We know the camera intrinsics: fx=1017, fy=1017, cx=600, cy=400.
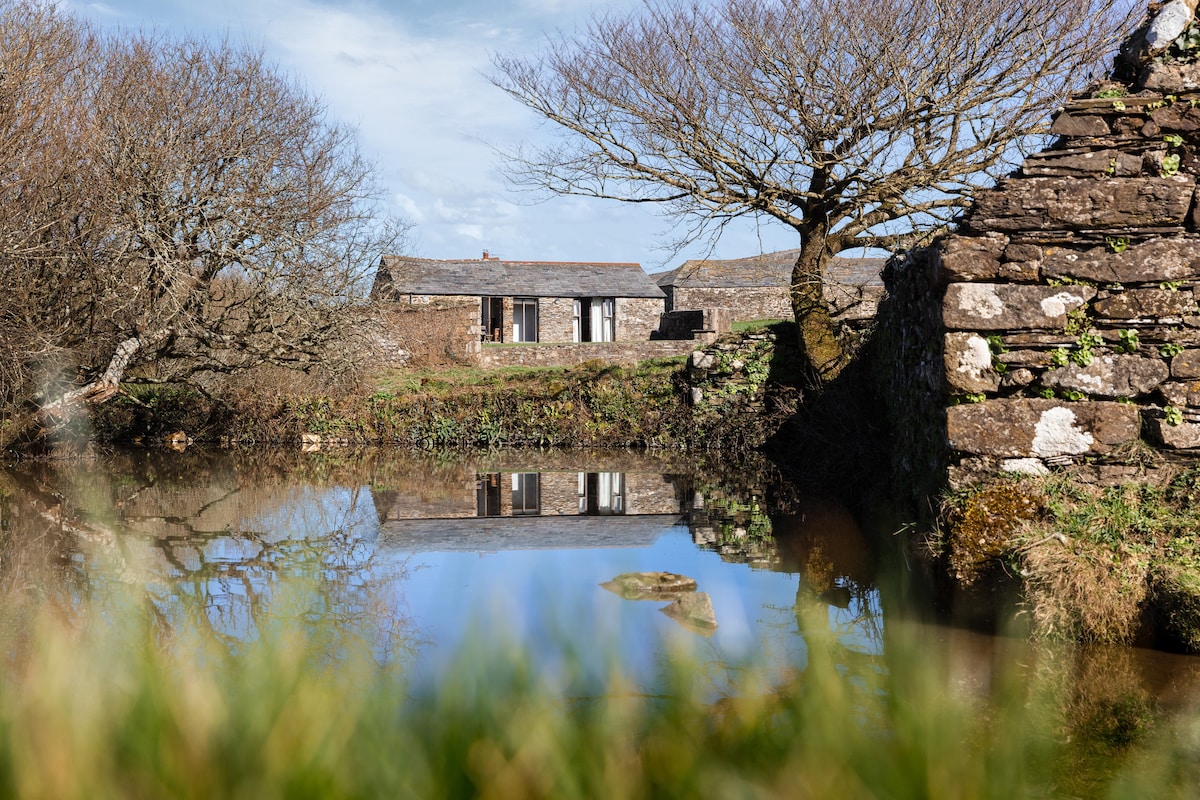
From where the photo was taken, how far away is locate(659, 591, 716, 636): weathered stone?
17.7 feet

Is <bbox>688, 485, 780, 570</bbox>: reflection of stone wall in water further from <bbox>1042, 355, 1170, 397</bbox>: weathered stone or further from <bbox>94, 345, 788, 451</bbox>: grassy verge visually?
<bbox>94, 345, 788, 451</bbox>: grassy verge

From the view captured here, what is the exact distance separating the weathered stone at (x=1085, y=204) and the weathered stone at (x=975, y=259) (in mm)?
125

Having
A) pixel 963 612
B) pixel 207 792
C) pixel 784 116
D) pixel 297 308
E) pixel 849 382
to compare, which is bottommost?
pixel 963 612

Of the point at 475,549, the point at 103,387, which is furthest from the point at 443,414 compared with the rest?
the point at 475,549

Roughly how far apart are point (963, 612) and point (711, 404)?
12.5 meters

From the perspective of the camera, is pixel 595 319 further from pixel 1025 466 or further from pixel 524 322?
pixel 1025 466

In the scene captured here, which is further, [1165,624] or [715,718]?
[1165,624]

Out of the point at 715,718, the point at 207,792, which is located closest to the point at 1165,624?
the point at 715,718

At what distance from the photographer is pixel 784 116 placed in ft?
50.6

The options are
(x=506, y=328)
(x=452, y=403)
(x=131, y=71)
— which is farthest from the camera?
(x=506, y=328)

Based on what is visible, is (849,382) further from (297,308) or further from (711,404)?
(297,308)

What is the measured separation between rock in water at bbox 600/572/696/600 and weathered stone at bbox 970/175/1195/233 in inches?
122

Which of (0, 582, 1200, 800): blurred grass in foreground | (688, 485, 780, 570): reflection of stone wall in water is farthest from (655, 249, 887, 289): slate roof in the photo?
(0, 582, 1200, 800): blurred grass in foreground

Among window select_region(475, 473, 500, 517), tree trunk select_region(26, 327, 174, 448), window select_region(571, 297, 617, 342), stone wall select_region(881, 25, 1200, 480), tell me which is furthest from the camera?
window select_region(571, 297, 617, 342)
